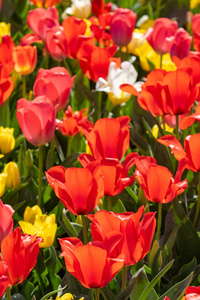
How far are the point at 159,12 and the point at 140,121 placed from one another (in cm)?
136

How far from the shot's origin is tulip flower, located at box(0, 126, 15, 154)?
169 centimetres

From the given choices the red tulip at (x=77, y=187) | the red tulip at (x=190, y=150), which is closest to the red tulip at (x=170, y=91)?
the red tulip at (x=190, y=150)

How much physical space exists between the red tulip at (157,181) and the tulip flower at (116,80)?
0.60 meters

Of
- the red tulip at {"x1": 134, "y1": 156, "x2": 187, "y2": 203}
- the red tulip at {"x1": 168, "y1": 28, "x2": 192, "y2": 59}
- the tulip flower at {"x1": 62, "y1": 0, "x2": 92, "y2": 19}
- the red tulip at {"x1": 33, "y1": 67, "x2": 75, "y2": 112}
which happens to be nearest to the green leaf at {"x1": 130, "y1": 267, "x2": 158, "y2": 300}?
the red tulip at {"x1": 134, "y1": 156, "x2": 187, "y2": 203}

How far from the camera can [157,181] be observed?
1.16 metres

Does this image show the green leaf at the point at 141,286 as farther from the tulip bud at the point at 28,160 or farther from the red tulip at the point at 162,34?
the red tulip at the point at 162,34

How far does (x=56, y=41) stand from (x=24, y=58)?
0.13 meters

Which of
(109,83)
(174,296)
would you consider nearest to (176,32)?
(109,83)

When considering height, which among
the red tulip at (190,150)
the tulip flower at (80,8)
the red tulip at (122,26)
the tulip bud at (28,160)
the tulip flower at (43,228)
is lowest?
the tulip bud at (28,160)

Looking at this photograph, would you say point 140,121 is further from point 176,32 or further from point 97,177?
point 97,177

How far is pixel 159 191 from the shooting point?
1175mm

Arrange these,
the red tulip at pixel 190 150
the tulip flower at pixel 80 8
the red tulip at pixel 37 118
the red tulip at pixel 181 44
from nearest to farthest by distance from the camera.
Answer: the red tulip at pixel 190 150 → the red tulip at pixel 37 118 → the red tulip at pixel 181 44 → the tulip flower at pixel 80 8

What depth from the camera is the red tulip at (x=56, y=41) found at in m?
1.92

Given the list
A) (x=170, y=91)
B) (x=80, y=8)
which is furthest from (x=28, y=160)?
(x=80, y=8)
